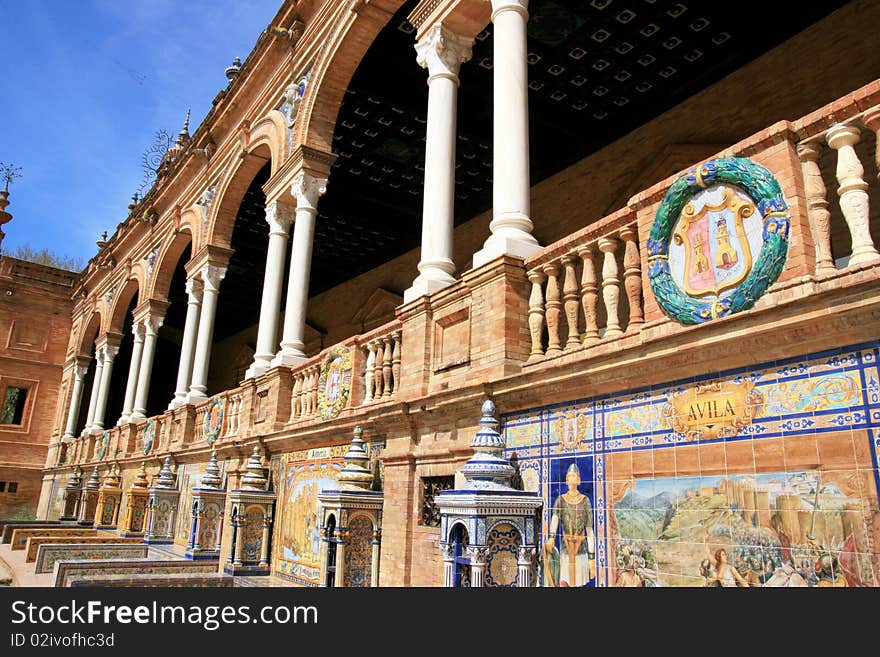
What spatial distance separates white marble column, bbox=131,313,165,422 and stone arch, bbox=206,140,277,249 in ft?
16.3

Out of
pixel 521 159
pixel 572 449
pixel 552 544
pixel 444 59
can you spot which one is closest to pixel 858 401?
pixel 572 449

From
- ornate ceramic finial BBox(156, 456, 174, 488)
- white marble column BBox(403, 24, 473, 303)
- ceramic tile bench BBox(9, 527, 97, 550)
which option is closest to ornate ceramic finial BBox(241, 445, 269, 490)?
white marble column BBox(403, 24, 473, 303)

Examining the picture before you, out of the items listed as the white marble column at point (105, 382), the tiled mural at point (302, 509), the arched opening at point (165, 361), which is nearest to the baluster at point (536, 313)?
the tiled mural at point (302, 509)

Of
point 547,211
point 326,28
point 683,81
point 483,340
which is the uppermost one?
point 326,28

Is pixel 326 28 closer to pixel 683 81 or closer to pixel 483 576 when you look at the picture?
pixel 683 81

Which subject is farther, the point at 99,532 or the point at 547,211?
the point at 99,532

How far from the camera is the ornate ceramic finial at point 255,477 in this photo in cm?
945

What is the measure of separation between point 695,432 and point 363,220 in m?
13.2

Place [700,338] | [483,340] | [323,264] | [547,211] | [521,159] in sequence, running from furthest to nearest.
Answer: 1. [323,264]
2. [547,211]
3. [521,159]
4. [483,340]
5. [700,338]

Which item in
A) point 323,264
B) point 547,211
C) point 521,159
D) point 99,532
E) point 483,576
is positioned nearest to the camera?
point 483,576

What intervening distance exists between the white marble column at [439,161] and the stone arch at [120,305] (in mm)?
16728

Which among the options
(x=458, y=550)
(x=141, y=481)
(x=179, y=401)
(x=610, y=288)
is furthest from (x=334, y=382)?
(x=141, y=481)

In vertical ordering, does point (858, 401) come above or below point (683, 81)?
below

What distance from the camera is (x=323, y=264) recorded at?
1931 cm
